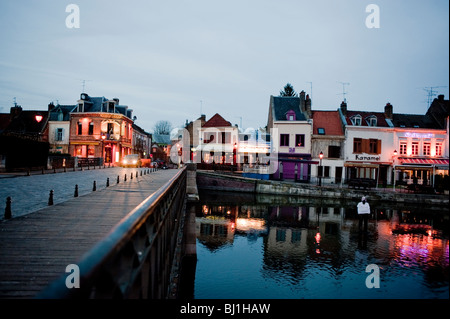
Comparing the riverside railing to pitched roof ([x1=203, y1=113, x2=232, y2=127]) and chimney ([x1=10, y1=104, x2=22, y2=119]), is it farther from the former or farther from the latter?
chimney ([x1=10, y1=104, x2=22, y2=119])

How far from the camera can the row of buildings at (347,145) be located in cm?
3609

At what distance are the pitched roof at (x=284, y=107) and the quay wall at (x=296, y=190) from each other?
1081 cm

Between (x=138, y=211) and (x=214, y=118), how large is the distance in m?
46.9

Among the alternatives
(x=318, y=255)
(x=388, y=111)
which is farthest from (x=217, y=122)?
(x=318, y=255)

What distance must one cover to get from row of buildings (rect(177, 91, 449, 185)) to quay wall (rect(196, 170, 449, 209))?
9.52 ft

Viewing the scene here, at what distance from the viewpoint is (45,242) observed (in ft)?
17.4

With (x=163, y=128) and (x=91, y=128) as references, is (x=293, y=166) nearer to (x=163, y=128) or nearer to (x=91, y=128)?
(x=91, y=128)

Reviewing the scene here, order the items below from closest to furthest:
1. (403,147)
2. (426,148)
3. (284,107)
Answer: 1. (426,148)
2. (403,147)
3. (284,107)

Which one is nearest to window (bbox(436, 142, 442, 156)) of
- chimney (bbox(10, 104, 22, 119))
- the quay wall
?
the quay wall

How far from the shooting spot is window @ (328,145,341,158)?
125 feet

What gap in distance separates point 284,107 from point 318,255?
102ft

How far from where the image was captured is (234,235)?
1574cm

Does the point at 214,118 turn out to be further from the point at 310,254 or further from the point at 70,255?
the point at 70,255
